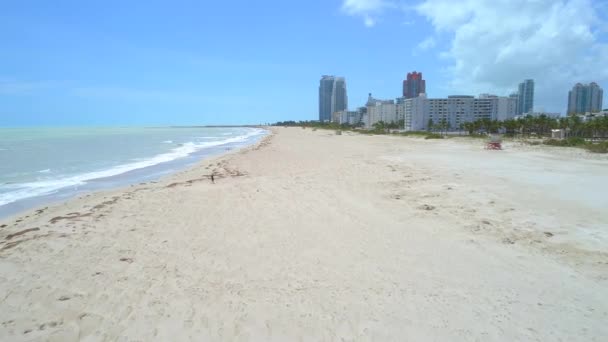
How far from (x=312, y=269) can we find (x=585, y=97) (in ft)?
572

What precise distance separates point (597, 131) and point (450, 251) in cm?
5773

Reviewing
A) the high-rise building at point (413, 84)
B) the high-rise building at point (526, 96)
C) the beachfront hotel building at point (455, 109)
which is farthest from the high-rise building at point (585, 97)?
the high-rise building at point (413, 84)

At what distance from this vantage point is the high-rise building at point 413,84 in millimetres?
183125

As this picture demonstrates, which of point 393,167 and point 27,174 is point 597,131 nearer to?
point 393,167

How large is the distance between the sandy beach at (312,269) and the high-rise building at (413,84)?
185118 mm

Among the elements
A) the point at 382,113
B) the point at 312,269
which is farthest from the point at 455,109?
the point at 312,269

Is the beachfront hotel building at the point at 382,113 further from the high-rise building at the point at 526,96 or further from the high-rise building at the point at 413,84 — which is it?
the high-rise building at the point at 526,96

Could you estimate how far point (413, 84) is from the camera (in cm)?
18312

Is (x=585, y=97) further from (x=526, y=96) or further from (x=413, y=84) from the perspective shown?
(x=413, y=84)

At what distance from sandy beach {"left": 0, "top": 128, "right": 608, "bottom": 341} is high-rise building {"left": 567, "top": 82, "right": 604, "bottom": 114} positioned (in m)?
162

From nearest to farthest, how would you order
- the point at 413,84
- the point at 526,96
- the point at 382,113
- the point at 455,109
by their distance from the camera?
the point at 455,109
the point at 382,113
the point at 526,96
the point at 413,84

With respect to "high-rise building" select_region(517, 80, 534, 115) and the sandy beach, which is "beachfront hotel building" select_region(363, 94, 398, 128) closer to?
"high-rise building" select_region(517, 80, 534, 115)

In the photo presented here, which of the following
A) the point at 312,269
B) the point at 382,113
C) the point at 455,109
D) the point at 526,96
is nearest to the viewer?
the point at 312,269

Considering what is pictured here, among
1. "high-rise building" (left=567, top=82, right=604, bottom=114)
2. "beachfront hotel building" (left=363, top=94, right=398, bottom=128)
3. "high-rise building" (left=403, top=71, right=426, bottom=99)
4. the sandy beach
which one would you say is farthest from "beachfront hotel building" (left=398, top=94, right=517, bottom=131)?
the sandy beach
